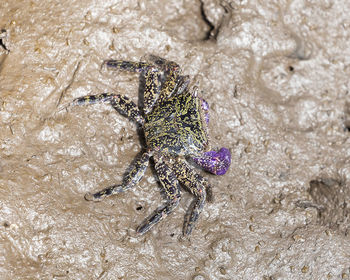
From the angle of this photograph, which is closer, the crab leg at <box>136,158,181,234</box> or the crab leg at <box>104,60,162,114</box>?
the crab leg at <box>136,158,181,234</box>

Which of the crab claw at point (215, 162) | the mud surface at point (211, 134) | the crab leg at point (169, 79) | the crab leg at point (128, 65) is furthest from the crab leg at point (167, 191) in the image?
the crab leg at point (128, 65)

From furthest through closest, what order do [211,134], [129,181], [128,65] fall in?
[211,134]
[128,65]
[129,181]

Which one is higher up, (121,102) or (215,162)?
(121,102)

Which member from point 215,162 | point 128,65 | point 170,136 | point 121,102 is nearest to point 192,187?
point 215,162

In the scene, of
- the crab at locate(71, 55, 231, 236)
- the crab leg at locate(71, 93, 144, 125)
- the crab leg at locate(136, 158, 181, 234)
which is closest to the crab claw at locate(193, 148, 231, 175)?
the crab at locate(71, 55, 231, 236)

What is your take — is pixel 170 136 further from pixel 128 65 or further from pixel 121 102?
pixel 128 65

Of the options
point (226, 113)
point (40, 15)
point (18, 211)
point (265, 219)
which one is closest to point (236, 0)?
point (226, 113)

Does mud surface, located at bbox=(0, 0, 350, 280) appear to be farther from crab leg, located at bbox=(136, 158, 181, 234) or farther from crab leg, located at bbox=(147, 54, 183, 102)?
crab leg, located at bbox=(147, 54, 183, 102)
